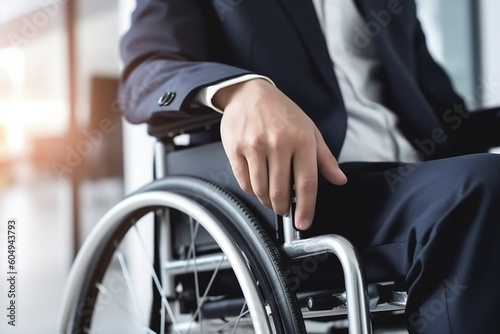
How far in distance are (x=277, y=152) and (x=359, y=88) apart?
464mm

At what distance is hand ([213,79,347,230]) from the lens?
713 mm

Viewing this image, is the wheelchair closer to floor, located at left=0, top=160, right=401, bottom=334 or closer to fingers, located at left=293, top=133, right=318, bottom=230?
fingers, located at left=293, top=133, right=318, bottom=230

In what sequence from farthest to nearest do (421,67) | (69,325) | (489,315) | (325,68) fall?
(421,67), (69,325), (325,68), (489,315)

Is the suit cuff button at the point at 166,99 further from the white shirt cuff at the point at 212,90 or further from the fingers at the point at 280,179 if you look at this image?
the fingers at the point at 280,179

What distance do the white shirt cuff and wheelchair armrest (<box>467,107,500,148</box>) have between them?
622 millimetres

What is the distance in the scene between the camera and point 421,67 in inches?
52.0

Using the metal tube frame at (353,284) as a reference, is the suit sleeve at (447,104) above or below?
above

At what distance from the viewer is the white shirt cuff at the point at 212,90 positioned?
808mm

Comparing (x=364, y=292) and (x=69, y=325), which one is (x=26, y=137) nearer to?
(x=69, y=325)

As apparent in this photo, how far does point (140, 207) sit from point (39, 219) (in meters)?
2.25

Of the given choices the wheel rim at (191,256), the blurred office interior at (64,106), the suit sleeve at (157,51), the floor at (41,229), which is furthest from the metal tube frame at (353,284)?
the floor at (41,229)

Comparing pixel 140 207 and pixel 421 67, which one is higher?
pixel 421 67

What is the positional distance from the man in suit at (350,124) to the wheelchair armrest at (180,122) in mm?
21

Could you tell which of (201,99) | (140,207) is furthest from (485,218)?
(140,207)
